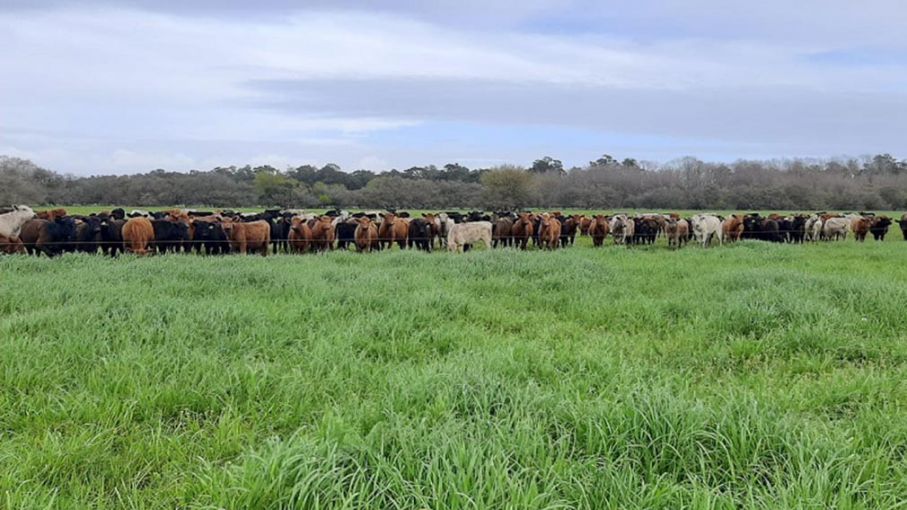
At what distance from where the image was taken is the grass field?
83.4 inches

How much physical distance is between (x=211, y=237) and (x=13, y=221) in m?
4.20

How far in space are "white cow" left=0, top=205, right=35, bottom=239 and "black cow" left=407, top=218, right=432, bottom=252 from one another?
9.45 meters

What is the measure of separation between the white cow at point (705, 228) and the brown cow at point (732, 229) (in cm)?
162

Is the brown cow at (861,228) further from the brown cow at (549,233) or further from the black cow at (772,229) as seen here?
the brown cow at (549,233)

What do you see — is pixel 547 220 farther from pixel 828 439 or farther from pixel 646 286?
pixel 828 439

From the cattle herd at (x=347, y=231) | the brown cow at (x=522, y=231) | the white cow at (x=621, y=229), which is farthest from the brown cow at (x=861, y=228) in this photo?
the brown cow at (x=522, y=231)

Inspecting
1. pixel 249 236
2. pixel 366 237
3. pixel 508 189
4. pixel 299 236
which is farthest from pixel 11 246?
pixel 508 189

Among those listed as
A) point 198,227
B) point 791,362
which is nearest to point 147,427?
point 791,362

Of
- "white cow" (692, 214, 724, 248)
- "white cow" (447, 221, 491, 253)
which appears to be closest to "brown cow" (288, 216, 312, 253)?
"white cow" (447, 221, 491, 253)

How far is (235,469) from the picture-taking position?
2.21 meters

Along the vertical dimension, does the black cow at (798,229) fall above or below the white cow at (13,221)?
below

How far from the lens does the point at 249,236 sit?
14.5 meters

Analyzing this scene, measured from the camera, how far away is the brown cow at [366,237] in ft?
49.5

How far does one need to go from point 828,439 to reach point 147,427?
332 centimetres
